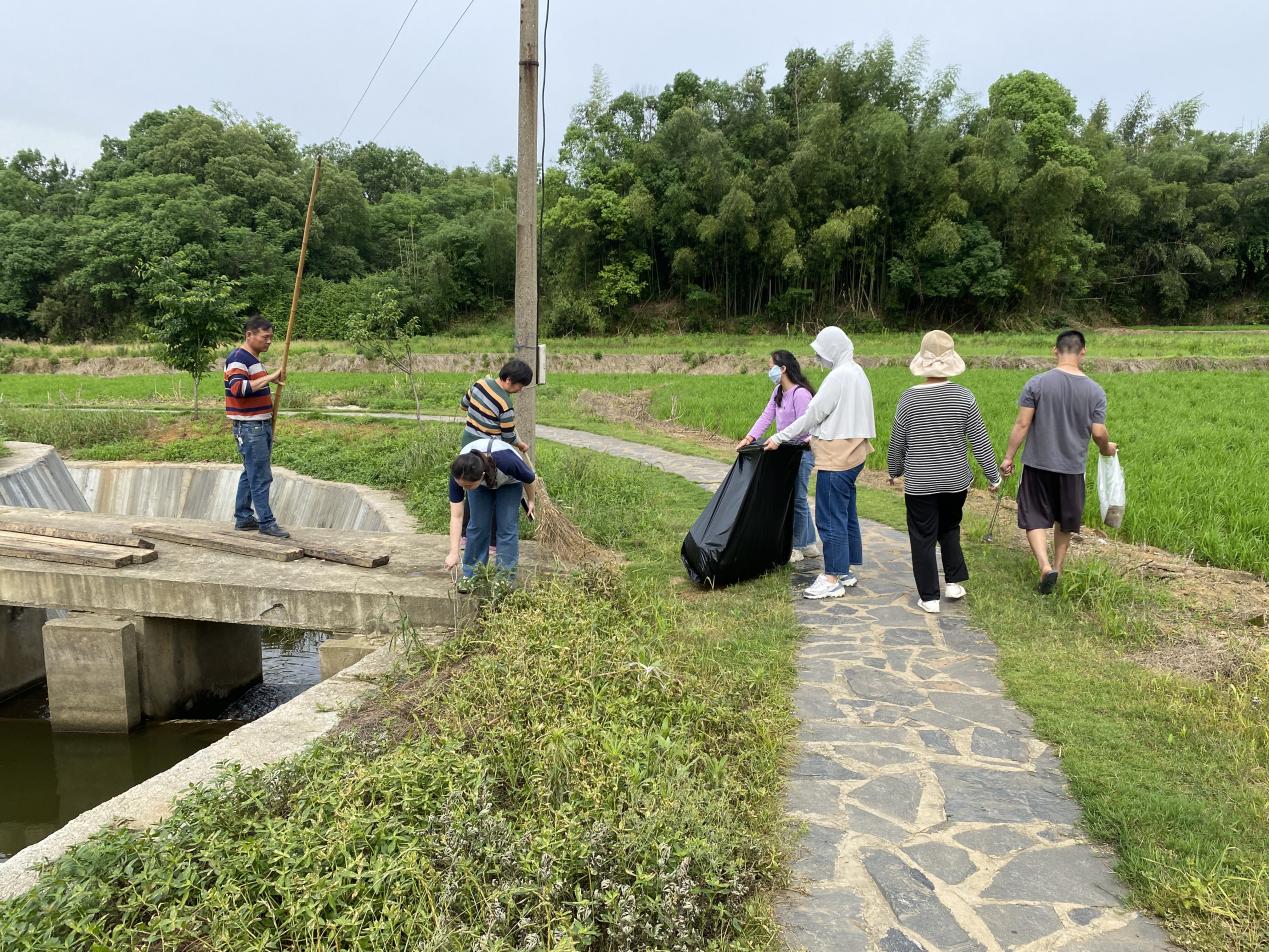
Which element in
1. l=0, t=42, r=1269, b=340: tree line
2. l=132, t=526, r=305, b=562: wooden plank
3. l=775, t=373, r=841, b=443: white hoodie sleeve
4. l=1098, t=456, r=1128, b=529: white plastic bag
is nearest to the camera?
l=775, t=373, r=841, b=443: white hoodie sleeve

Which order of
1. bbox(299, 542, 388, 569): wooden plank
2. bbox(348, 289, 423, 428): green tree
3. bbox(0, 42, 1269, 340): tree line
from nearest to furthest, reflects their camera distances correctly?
bbox(299, 542, 388, 569): wooden plank, bbox(348, 289, 423, 428): green tree, bbox(0, 42, 1269, 340): tree line

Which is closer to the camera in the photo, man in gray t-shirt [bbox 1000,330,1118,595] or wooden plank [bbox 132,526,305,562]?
man in gray t-shirt [bbox 1000,330,1118,595]

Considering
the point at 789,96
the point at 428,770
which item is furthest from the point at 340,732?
the point at 789,96

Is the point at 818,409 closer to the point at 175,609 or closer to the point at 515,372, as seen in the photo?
the point at 515,372

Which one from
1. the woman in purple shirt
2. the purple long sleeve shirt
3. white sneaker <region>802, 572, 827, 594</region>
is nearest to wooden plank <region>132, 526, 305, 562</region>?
the woman in purple shirt

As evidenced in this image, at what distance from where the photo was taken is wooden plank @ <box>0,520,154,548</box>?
655 cm

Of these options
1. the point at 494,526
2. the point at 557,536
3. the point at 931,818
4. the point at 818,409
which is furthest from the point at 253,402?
the point at 931,818

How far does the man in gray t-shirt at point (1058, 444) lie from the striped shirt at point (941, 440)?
49 cm

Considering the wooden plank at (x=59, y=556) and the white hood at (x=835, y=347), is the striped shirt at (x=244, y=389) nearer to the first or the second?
the wooden plank at (x=59, y=556)

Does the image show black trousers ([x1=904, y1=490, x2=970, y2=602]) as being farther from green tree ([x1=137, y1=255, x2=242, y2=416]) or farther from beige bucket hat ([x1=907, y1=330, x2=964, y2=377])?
green tree ([x1=137, y1=255, x2=242, y2=416])

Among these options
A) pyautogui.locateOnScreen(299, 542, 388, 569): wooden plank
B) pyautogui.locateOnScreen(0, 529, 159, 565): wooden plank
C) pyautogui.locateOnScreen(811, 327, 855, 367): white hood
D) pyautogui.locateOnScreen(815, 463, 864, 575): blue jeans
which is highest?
pyautogui.locateOnScreen(811, 327, 855, 367): white hood

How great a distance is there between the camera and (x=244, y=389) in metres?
6.19

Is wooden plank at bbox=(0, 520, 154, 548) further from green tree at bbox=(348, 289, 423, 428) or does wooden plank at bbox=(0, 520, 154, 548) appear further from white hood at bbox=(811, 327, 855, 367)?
green tree at bbox=(348, 289, 423, 428)

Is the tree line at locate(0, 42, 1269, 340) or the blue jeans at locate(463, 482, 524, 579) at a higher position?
the tree line at locate(0, 42, 1269, 340)
